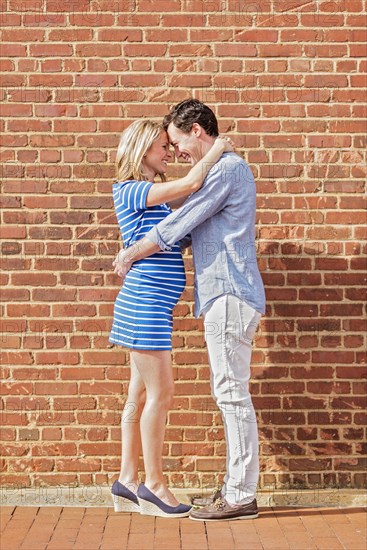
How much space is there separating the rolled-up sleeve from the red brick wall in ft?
1.92

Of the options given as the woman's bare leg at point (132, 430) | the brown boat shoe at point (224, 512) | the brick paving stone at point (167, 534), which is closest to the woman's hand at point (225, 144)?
the woman's bare leg at point (132, 430)

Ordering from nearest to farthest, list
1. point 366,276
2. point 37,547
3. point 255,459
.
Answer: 1. point 37,547
2. point 255,459
3. point 366,276

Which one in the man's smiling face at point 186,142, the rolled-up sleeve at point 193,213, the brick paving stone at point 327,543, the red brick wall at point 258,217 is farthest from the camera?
the red brick wall at point 258,217

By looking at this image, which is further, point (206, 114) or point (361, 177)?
point (361, 177)

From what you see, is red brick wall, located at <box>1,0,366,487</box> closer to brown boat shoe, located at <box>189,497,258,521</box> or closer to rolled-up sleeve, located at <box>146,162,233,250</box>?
A: brown boat shoe, located at <box>189,497,258,521</box>

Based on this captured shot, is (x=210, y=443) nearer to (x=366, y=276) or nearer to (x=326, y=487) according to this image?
(x=326, y=487)

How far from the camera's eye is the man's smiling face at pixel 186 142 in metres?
5.18

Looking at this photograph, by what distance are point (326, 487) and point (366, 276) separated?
1.18 meters

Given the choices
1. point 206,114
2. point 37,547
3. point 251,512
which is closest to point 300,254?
point 206,114

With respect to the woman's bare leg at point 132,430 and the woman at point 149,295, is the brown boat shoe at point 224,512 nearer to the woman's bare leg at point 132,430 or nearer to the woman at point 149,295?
the woman at point 149,295

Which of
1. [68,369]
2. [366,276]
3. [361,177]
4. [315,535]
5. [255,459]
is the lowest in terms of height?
[315,535]

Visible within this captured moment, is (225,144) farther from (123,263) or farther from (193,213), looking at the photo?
(123,263)

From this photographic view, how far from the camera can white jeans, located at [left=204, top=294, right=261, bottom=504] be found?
5.03 m

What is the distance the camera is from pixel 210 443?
5.55m
